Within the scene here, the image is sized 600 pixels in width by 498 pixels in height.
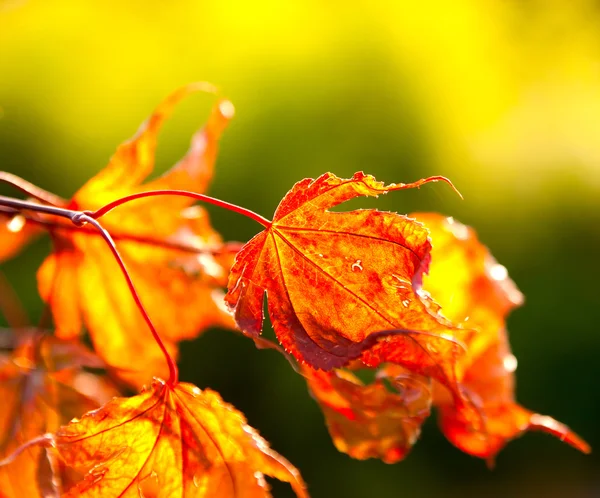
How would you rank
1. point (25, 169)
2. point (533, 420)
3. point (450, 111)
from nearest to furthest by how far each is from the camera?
1. point (533, 420)
2. point (25, 169)
3. point (450, 111)

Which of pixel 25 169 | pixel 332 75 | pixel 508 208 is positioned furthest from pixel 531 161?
pixel 25 169

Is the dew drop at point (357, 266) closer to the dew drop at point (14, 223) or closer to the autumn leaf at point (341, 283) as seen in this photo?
the autumn leaf at point (341, 283)

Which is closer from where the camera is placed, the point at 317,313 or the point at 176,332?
the point at 317,313

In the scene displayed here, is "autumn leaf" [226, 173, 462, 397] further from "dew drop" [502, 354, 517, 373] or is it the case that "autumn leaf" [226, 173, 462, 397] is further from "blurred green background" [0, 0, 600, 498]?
"blurred green background" [0, 0, 600, 498]

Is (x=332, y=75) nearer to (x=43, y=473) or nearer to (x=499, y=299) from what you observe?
(x=499, y=299)

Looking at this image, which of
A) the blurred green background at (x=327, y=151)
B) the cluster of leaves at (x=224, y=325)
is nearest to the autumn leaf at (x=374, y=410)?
the cluster of leaves at (x=224, y=325)

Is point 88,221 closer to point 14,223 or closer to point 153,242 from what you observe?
point 14,223

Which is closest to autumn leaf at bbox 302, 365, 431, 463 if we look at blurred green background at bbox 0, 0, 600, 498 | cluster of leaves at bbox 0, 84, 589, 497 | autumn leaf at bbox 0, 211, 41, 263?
cluster of leaves at bbox 0, 84, 589, 497

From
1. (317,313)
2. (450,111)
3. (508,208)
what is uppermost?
(317,313)
